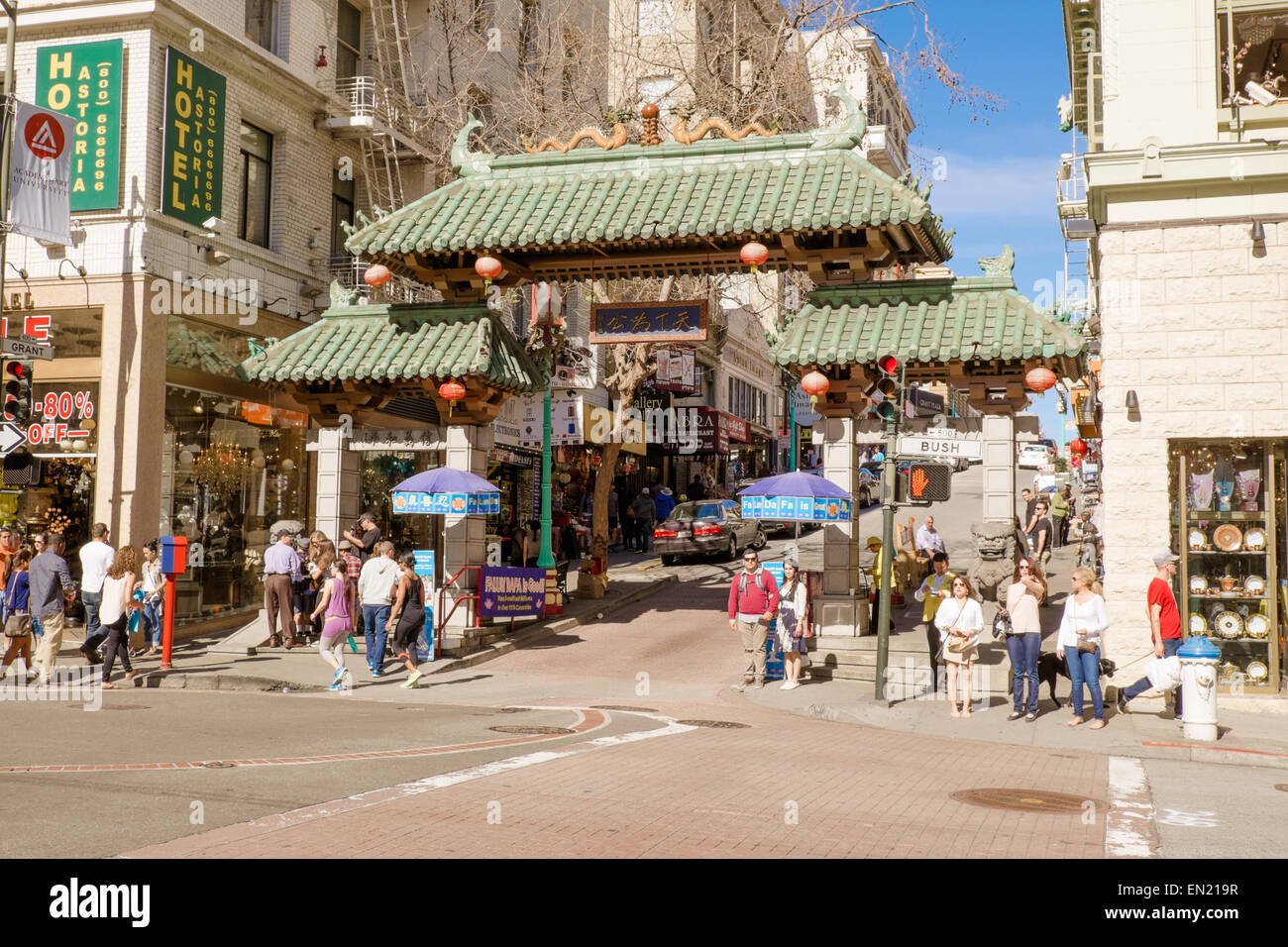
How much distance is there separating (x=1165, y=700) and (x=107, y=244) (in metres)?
18.0

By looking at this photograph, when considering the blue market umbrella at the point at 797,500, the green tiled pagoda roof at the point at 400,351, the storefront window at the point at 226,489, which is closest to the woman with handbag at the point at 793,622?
the blue market umbrella at the point at 797,500

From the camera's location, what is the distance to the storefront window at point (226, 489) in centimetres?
2097

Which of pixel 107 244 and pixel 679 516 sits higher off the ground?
pixel 107 244

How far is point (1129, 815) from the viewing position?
888cm

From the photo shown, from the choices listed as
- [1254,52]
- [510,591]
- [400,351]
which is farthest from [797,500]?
[1254,52]

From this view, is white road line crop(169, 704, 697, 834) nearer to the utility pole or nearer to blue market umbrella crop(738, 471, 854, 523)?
blue market umbrella crop(738, 471, 854, 523)

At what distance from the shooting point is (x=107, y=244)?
19.9 meters

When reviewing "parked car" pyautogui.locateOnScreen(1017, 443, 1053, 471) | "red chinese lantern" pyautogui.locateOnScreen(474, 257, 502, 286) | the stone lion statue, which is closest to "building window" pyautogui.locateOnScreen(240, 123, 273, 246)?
"red chinese lantern" pyautogui.locateOnScreen(474, 257, 502, 286)

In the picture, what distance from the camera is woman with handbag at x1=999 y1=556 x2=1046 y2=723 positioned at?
1432 cm

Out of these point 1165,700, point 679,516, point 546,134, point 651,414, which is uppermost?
point 546,134

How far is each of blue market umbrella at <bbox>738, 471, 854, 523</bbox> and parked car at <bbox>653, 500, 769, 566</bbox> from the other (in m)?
15.0

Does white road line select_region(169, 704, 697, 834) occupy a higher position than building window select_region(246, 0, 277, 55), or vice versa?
building window select_region(246, 0, 277, 55)
